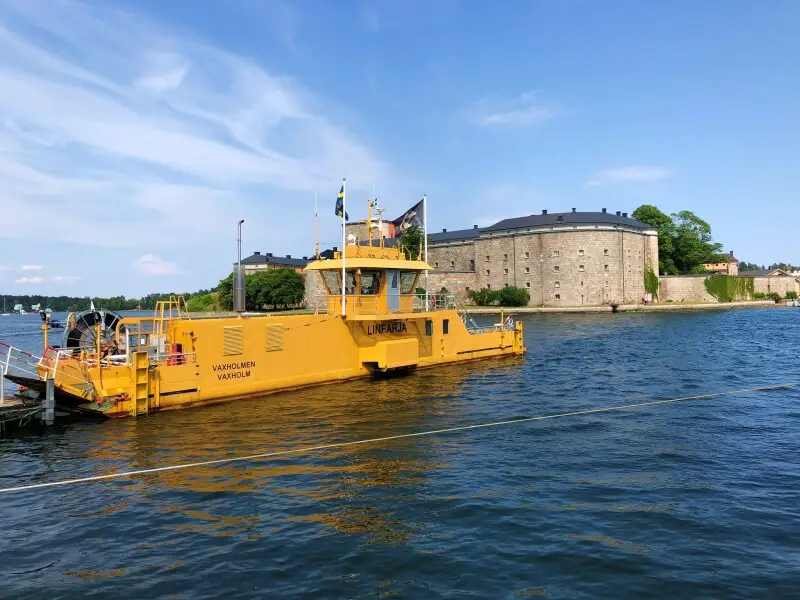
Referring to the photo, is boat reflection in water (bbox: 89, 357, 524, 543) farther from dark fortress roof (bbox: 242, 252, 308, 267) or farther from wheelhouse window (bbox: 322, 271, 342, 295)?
dark fortress roof (bbox: 242, 252, 308, 267)

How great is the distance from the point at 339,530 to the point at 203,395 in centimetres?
1081

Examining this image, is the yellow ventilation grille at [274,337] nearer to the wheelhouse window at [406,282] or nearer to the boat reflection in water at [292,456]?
the boat reflection in water at [292,456]

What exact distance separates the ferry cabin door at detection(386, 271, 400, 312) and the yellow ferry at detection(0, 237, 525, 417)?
→ 0.05 metres

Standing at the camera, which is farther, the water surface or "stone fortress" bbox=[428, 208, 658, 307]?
"stone fortress" bbox=[428, 208, 658, 307]

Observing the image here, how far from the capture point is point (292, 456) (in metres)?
13.5

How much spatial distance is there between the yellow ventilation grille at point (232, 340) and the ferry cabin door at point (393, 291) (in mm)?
7302

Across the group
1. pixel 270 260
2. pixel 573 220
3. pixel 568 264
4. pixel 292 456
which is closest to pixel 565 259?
pixel 568 264

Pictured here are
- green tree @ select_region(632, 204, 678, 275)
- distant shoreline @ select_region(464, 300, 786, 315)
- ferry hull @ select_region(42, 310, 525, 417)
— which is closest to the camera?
ferry hull @ select_region(42, 310, 525, 417)

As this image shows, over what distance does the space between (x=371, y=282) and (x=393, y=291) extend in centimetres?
107

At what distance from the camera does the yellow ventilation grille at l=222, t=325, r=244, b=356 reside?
19109mm

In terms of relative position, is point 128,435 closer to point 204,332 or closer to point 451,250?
point 204,332

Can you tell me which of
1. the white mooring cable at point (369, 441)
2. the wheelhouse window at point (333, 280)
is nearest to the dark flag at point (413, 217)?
the wheelhouse window at point (333, 280)

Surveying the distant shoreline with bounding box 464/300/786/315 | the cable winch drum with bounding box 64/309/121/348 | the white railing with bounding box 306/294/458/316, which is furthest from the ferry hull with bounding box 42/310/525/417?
the distant shoreline with bounding box 464/300/786/315

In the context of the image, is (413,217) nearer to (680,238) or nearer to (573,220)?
(573,220)
